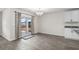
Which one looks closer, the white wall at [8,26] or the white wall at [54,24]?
the white wall at [8,26]

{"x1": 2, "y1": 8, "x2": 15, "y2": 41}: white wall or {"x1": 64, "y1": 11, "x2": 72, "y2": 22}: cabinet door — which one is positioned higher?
{"x1": 64, "y1": 11, "x2": 72, "y2": 22}: cabinet door

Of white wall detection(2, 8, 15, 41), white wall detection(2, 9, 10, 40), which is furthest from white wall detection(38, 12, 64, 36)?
white wall detection(2, 9, 10, 40)

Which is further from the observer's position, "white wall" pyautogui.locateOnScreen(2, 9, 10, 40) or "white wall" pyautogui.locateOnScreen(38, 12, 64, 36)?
"white wall" pyautogui.locateOnScreen(38, 12, 64, 36)

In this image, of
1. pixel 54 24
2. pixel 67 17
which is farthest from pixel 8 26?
pixel 67 17

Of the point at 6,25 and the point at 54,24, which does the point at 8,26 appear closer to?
the point at 6,25

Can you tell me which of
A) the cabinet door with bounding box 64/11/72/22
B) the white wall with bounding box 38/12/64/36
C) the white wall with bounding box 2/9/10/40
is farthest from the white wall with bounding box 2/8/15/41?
the cabinet door with bounding box 64/11/72/22

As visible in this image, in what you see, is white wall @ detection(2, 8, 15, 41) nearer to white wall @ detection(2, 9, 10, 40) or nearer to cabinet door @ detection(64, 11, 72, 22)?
white wall @ detection(2, 9, 10, 40)

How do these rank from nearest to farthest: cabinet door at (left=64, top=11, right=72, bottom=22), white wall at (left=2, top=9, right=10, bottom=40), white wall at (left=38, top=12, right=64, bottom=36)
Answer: white wall at (left=2, top=9, right=10, bottom=40) < white wall at (left=38, top=12, right=64, bottom=36) < cabinet door at (left=64, top=11, right=72, bottom=22)

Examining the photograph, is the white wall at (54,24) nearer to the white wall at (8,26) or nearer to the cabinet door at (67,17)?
the cabinet door at (67,17)

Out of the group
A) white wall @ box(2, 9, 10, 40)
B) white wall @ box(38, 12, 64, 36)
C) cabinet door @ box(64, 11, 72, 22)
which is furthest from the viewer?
cabinet door @ box(64, 11, 72, 22)

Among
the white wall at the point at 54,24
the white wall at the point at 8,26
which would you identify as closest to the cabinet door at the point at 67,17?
the white wall at the point at 54,24
